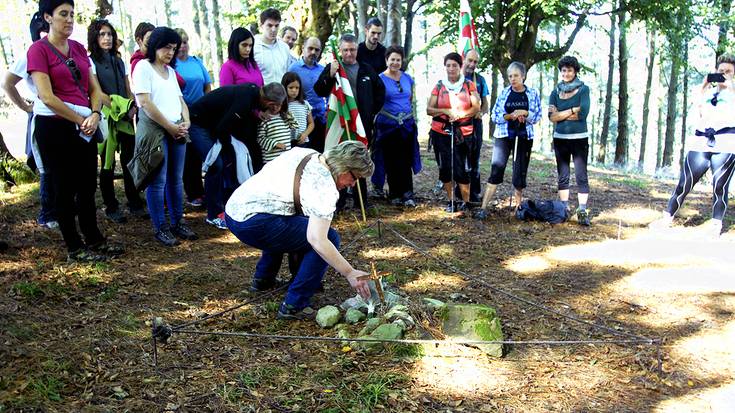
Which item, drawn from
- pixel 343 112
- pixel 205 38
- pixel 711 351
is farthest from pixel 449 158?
pixel 205 38

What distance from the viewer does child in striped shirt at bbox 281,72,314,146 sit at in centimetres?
580

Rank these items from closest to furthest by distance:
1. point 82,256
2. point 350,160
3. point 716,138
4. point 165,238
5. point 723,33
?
point 350,160 < point 82,256 < point 165,238 < point 716,138 < point 723,33

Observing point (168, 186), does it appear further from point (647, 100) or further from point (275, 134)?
point (647, 100)

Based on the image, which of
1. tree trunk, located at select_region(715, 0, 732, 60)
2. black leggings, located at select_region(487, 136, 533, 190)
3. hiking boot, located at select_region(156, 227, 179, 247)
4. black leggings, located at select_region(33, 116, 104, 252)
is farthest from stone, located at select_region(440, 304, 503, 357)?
tree trunk, located at select_region(715, 0, 732, 60)

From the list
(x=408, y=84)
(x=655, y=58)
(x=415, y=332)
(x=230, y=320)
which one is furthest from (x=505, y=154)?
(x=655, y=58)

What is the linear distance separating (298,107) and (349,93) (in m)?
0.73

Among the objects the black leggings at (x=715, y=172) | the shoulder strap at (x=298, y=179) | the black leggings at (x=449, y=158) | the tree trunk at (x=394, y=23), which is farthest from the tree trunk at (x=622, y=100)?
the shoulder strap at (x=298, y=179)

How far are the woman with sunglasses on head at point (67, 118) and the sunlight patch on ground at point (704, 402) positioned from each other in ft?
14.1

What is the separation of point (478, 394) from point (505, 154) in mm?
4376

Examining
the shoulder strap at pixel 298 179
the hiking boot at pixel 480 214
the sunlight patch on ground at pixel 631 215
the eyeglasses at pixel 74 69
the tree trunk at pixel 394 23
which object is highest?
the tree trunk at pixel 394 23

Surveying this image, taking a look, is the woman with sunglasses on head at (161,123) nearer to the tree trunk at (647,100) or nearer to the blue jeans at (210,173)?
the blue jeans at (210,173)

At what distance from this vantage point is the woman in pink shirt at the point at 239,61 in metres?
5.81

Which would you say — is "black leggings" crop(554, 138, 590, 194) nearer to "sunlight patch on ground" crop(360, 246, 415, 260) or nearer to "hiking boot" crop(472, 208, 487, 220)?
"hiking boot" crop(472, 208, 487, 220)

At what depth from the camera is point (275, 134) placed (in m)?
5.70
